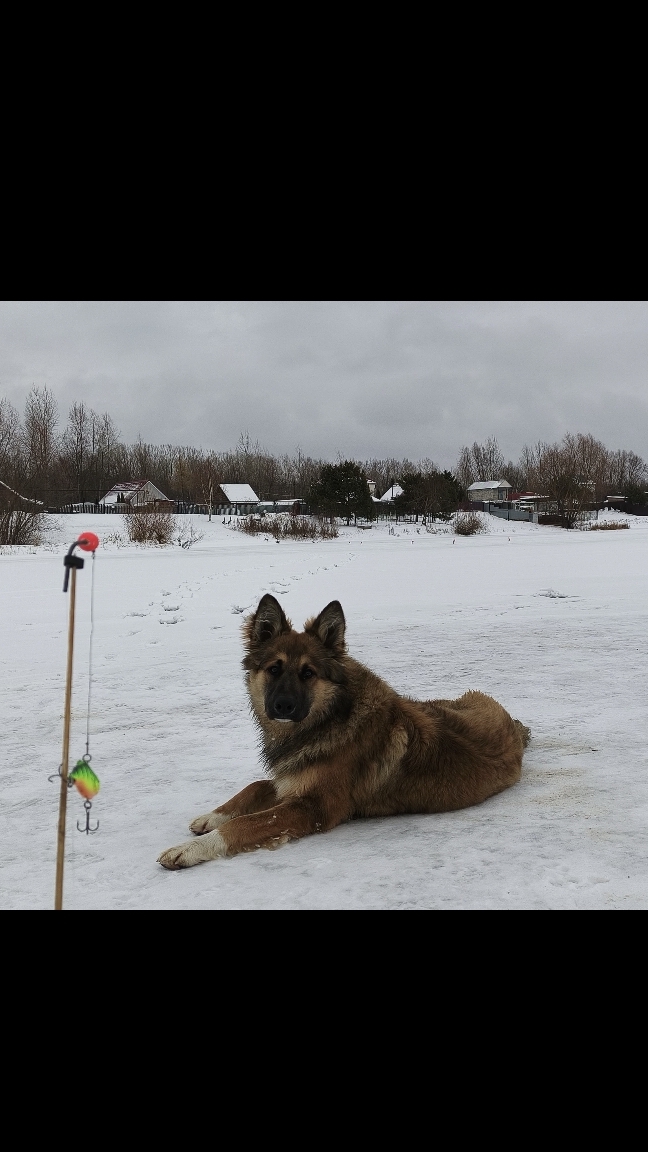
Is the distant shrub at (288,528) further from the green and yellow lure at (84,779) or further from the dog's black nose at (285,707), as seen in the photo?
the green and yellow lure at (84,779)

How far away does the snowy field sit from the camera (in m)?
3.50

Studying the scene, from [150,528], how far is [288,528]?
11.4m

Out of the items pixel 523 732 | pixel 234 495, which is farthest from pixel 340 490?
pixel 523 732

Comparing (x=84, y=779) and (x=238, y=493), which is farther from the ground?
(x=238, y=493)

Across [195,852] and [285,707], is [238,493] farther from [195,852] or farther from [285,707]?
[195,852]

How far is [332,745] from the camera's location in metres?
4.36

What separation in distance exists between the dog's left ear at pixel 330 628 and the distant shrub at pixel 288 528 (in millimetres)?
40710

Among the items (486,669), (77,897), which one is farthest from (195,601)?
(77,897)

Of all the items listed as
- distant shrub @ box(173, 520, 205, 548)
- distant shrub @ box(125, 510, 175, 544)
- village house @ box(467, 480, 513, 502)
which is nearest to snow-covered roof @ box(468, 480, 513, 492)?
village house @ box(467, 480, 513, 502)

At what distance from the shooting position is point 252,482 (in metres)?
99.0

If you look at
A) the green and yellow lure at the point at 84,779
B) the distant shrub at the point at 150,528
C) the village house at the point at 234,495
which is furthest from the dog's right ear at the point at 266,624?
the village house at the point at 234,495

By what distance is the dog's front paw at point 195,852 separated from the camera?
12.4 ft
